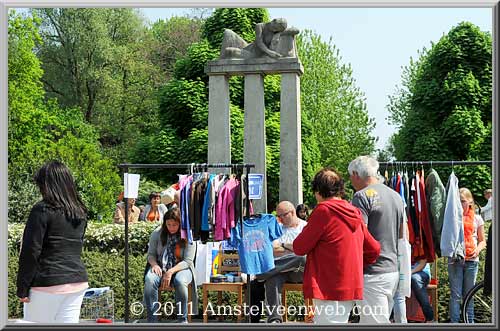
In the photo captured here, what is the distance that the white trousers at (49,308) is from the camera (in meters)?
5.57

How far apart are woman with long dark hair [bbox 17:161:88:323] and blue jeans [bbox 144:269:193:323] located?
3.22 m

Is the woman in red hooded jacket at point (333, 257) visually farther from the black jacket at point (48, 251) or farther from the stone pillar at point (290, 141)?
the stone pillar at point (290, 141)

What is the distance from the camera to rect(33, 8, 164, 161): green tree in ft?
118

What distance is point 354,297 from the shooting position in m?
6.04

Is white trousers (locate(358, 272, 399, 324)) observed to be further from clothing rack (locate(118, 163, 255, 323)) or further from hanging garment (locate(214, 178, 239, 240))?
hanging garment (locate(214, 178, 239, 240))

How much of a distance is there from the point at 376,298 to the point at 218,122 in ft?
27.0

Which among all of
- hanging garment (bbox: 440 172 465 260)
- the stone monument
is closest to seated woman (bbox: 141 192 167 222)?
the stone monument

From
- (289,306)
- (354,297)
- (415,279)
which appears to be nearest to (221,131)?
(289,306)

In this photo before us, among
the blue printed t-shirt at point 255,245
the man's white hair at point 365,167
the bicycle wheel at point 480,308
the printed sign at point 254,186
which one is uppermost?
the man's white hair at point 365,167

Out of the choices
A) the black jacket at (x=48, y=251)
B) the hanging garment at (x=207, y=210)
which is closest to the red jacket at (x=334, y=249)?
the black jacket at (x=48, y=251)

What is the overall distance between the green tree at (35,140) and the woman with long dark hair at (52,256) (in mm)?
12550

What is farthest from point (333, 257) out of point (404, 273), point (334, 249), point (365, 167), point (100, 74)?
point (100, 74)

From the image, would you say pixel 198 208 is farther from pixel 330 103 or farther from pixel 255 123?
pixel 330 103

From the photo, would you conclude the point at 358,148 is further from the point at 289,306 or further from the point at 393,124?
the point at 289,306
